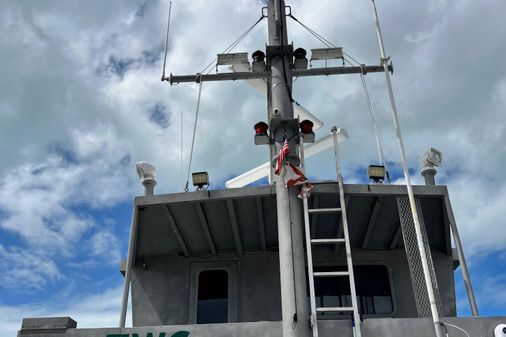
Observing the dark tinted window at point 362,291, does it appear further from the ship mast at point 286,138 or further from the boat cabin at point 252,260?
the ship mast at point 286,138

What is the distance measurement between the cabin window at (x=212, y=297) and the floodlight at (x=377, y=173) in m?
3.71

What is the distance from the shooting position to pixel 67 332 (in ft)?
24.6

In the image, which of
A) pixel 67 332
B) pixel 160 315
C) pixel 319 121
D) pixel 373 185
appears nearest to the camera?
pixel 67 332

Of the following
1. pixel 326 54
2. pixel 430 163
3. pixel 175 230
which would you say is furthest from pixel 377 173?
pixel 175 230

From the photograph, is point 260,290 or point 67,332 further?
point 260,290

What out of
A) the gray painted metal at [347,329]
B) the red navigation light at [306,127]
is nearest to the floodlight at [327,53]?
the red navigation light at [306,127]

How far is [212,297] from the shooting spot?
10.7m

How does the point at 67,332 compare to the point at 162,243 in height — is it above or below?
below

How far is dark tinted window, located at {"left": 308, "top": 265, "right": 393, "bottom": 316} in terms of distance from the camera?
10297 mm

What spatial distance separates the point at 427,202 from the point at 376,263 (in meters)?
1.86

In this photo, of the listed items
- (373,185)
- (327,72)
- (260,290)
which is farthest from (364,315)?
(327,72)

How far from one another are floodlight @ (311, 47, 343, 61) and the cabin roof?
9.13 feet

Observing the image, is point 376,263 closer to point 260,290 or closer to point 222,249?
point 260,290

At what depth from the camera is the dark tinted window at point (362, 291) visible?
1030 cm
